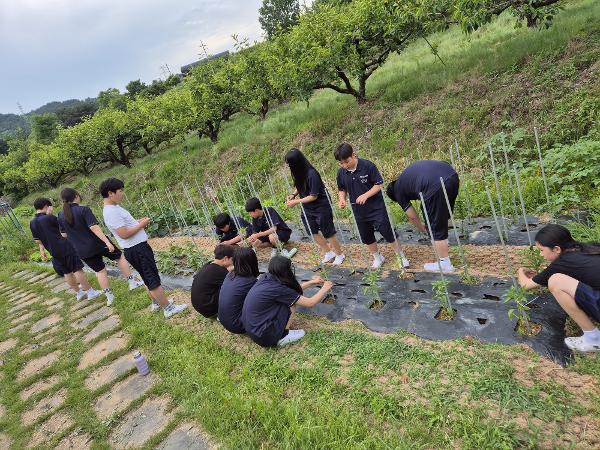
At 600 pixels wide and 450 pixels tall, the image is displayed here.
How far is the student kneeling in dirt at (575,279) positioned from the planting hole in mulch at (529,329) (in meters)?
0.23

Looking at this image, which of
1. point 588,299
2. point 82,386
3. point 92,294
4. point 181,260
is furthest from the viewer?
point 181,260

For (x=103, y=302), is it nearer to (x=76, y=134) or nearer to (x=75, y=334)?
(x=75, y=334)

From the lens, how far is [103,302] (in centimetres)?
557

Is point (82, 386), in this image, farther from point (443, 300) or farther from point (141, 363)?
point (443, 300)

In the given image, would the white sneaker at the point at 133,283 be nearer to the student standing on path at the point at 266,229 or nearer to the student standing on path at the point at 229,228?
the student standing on path at the point at 229,228

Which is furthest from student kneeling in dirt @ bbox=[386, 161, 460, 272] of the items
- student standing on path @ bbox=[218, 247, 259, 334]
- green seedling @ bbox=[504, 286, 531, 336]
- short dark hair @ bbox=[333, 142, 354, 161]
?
student standing on path @ bbox=[218, 247, 259, 334]

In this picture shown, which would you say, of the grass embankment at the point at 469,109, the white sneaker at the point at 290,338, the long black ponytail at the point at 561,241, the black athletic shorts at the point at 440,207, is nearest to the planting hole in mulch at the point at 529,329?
the long black ponytail at the point at 561,241

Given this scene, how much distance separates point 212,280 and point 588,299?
Result: 10.3 ft

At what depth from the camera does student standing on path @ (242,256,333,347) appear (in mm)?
3186

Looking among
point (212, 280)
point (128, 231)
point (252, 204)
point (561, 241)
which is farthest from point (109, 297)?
point (561, 241)

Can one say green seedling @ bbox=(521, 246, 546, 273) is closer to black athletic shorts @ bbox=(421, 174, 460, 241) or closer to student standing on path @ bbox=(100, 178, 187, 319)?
black athletic shorts @ bbox=(421, 174, 460, 241)

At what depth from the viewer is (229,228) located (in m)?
5.43

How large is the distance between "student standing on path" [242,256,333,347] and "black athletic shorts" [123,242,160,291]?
58.0 inches

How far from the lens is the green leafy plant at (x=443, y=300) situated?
3.06 m
